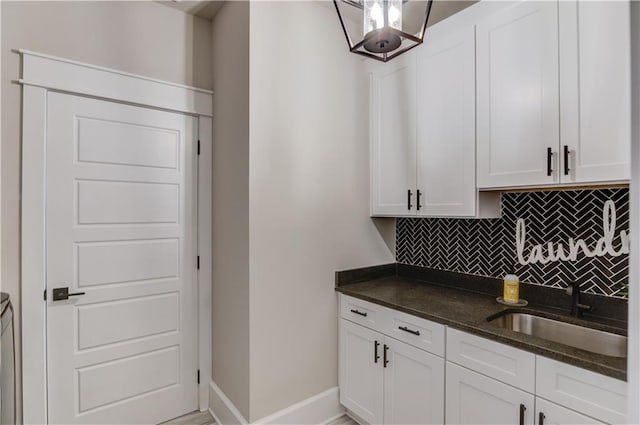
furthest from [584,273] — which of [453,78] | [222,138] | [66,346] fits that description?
[66,346]

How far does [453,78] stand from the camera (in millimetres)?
2076

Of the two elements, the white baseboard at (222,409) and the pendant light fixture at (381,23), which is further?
the white baseboard at (222,409)

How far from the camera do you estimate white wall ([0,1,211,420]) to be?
1.89 metres

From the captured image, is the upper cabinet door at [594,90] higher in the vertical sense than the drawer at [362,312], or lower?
higher

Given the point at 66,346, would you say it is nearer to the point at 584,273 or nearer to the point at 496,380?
the point at 496,380

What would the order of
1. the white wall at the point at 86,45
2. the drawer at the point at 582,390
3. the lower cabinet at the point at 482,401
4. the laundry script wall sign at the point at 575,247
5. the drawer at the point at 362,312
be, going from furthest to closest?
the drawer at the point at 362,312, the white wall at the point at 86,45, the laundry script wall sign at the point at 575,247, the lower cabinet at the point at 482,401, the drawer at the point at 582,390

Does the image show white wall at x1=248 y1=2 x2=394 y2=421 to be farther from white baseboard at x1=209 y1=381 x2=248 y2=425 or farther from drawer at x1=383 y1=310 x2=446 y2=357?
drawer at x1=383 y1=310 x2=446 y2=357

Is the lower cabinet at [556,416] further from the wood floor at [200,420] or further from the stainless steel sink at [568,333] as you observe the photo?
the wood floor at [200,420]

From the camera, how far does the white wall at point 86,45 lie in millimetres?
1888

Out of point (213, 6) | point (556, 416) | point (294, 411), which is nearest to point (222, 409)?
point (294, 411)

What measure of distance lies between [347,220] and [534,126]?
1.26 metres

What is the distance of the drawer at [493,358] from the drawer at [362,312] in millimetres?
466

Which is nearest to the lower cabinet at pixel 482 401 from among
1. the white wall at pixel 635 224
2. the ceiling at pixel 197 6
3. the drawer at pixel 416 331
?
the drawer at pixel 416 331

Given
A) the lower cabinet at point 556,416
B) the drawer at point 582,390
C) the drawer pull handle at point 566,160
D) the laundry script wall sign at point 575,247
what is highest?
the drawer pull handle at point 566,160
